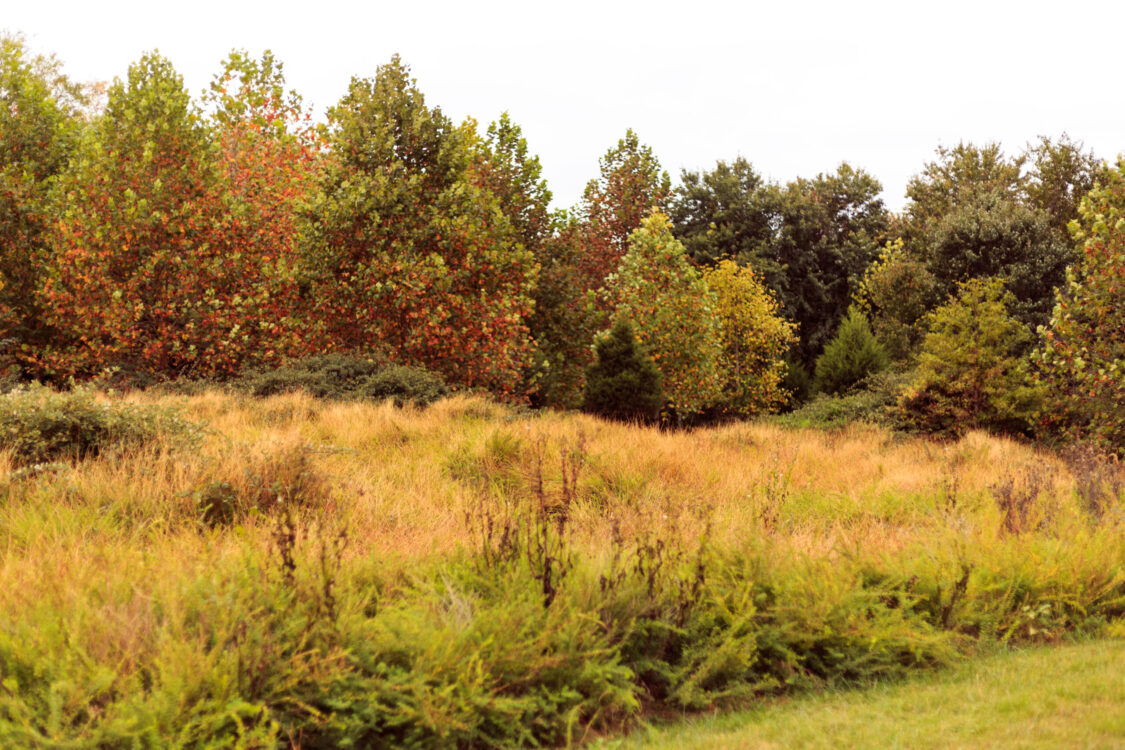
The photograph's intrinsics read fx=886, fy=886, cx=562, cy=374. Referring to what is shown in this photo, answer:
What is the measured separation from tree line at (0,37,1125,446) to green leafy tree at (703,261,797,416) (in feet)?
11.1

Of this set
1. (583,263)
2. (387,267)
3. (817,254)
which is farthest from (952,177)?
(387,267)

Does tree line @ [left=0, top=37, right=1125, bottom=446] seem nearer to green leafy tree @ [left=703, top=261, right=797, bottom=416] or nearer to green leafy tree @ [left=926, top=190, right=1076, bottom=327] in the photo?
green leafy tree @ [left=926, top=190, right=1076, bottom=327]

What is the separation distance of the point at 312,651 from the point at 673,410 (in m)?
21.9

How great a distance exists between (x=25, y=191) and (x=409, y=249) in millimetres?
10128

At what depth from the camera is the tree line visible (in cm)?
1703

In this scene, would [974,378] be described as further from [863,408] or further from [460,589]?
[460,589]

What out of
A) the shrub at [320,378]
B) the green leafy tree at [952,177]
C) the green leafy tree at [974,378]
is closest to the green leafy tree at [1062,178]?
the green leafy tree at [952,177]

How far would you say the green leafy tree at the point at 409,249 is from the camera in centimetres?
1692

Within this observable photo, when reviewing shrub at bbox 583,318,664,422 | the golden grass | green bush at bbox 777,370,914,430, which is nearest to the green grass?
the golden grass

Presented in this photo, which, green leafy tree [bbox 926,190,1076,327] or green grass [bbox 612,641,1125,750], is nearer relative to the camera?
green grass [bbox 612,641,1125,750]

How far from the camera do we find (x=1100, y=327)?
1505 centimetres

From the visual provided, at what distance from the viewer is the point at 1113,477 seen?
923cm

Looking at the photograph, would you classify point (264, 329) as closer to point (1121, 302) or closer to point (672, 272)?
point (672, 272)

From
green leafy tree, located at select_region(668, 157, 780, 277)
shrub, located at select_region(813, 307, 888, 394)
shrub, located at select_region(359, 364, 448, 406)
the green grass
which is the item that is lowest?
the green grass
